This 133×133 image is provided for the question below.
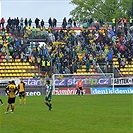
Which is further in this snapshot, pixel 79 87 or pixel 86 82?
pixel 86 82

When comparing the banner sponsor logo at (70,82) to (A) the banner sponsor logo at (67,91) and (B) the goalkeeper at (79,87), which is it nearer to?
(A) the banner sponsor logo at (67,91)

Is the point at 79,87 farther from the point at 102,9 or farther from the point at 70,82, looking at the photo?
the point at 102,9

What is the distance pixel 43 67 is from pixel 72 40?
6.64 meters

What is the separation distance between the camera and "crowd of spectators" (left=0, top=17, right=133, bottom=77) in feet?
184

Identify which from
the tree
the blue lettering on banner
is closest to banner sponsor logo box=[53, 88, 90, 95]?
the blue lettering on banner

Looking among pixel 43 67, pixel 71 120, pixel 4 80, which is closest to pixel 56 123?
pixel 71 120

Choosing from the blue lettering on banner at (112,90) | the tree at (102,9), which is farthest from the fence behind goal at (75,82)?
the tree at (102,9)

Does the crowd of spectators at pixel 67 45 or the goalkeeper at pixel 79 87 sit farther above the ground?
the crowd of spectators at pixel 67 45

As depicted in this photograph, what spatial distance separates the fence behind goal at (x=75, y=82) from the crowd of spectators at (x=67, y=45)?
1786 mm

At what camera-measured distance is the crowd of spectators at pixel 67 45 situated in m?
56.0

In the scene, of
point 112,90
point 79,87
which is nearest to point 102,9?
point 112,90

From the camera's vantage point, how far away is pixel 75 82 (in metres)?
53.6

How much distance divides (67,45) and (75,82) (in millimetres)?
6903

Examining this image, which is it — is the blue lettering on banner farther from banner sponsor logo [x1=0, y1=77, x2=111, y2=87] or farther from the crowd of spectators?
the crowd of spectators
